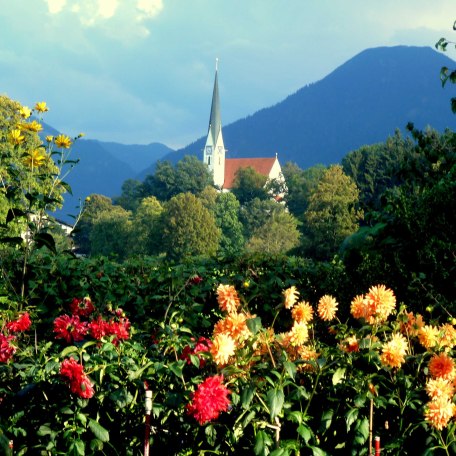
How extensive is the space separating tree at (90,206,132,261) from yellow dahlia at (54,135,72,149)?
59261mm

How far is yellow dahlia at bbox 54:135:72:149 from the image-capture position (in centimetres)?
559

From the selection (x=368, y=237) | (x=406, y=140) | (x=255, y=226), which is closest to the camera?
(x=368, y=237)

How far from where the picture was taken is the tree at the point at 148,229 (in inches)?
2351

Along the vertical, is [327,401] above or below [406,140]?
below

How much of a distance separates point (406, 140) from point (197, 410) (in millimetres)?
56264

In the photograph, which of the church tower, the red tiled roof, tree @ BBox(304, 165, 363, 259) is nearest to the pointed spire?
the church tower

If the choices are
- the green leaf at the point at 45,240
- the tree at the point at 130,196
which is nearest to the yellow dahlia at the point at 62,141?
the green leaf at the point at 45,240

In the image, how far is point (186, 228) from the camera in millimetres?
57594

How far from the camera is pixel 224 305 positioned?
317 centimetres

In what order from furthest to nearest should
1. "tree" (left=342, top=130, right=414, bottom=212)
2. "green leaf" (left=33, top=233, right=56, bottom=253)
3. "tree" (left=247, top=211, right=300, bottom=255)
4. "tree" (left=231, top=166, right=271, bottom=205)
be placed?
"tree" (left=231, top=166, right=271, bottom=205) < "tree" (left=247, top=211, right=300, bottom=255) < "tree" (left=342, top=130, right=414, bottom=212) < "green leaf" (left=33, top=233, right=56, bottom=253)

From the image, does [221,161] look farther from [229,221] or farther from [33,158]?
[33,158]

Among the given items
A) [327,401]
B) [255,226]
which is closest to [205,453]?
[327,401]

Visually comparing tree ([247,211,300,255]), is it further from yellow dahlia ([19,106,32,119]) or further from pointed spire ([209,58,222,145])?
yellow dahlia ([19,106,32,119])

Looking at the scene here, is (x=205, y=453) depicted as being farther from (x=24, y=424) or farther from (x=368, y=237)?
(x=368, y=237)
